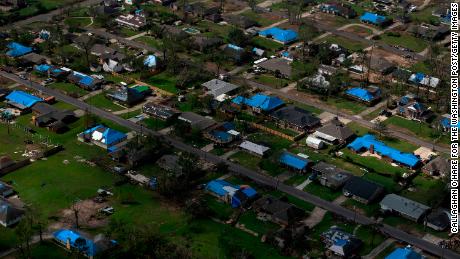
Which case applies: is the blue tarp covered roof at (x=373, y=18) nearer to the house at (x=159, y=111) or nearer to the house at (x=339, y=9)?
the house at (x=339, y=9)

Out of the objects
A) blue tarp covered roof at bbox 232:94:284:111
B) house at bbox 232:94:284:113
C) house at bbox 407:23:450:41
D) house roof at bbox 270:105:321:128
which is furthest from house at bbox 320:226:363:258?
house at bbox 407:23:450:41

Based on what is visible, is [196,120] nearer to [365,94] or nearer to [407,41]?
[365,94]

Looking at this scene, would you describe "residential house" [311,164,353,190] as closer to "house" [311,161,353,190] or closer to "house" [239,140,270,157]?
"house" [311,161,353,190]

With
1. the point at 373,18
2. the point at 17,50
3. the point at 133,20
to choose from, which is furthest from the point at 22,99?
the point at 373,18

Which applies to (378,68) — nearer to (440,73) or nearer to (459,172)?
(440,73)

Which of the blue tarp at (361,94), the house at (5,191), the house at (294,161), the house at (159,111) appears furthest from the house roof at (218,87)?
the house at (5,191)
